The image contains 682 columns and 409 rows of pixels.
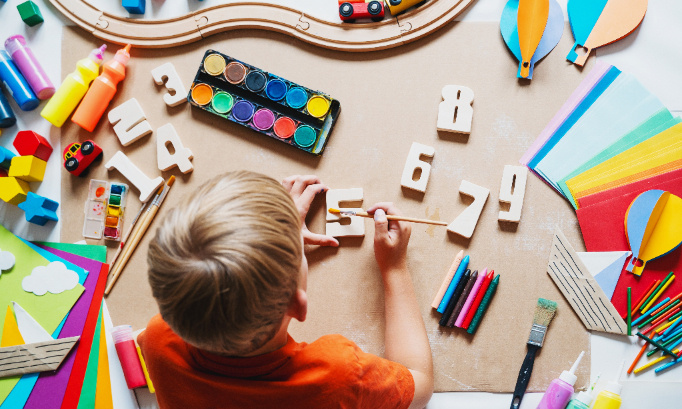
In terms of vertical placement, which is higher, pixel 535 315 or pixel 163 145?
pixel 163 145

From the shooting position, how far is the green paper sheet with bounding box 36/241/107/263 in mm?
1135

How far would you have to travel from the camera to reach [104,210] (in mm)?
1143

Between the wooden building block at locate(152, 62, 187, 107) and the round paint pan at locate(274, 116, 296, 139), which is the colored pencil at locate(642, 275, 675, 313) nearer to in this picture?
the round paint pan at locate(274, 116, 296, 139)

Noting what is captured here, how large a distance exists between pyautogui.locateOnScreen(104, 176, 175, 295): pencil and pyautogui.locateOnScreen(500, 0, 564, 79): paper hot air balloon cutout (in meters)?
0.79

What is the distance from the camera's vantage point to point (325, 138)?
1.11 metres

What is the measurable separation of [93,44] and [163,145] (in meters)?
0.30

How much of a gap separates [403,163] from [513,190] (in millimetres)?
237

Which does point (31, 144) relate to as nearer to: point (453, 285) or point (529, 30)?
point (453, 285)

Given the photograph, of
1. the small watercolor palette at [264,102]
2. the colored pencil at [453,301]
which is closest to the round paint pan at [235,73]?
the small watercolor palette at [264,102]

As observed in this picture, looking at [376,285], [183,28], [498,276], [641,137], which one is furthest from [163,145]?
[641,137]

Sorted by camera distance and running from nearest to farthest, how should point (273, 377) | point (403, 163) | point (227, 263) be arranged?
point (227, 263) < point (273, 377) < point (403, 163)

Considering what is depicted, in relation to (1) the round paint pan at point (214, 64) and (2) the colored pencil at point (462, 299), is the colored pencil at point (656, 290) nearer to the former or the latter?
(2) the colored pencil at point (462, 299)

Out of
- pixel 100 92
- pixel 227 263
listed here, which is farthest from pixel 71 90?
pixel 227 263

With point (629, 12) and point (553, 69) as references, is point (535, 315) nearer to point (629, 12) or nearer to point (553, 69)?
point (553, 69)
